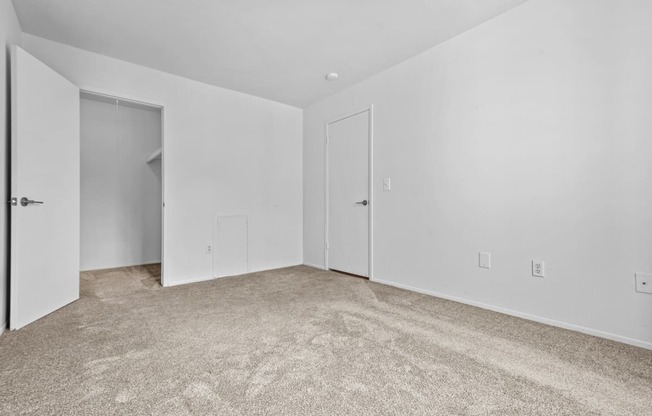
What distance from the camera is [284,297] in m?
2.60

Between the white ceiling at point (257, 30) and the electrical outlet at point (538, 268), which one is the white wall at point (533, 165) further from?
the white ceiling at point (257, 30)

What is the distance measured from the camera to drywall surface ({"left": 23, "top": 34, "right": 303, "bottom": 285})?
2.82 metres

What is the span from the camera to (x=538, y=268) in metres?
2.03

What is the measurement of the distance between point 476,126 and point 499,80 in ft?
1.17

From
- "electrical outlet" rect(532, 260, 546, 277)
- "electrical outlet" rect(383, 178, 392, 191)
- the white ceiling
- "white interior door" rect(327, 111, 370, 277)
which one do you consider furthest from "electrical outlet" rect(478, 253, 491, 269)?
the white ceiling

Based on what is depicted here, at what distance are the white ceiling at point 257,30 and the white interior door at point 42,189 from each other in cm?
49

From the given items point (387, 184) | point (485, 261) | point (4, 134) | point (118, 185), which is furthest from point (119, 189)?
point (485, 261)

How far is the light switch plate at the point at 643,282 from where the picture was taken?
1.63 metres

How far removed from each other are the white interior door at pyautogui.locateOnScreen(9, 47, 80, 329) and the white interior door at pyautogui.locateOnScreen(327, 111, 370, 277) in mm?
2523

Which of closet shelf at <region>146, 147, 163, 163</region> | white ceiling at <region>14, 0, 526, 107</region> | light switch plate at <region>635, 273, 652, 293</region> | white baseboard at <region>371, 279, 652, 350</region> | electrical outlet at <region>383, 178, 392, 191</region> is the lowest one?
white baseboard at <region>371, 279, 652, 350</region>

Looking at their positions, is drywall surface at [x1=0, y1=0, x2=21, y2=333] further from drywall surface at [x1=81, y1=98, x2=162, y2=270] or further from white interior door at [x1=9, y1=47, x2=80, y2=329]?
drywall surface at [x1=81, y1=98, x2=162, y2=270]

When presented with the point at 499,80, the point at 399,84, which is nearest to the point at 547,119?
the point at 499,80

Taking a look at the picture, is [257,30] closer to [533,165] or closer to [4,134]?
[4,134]

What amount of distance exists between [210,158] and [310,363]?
2663mm
